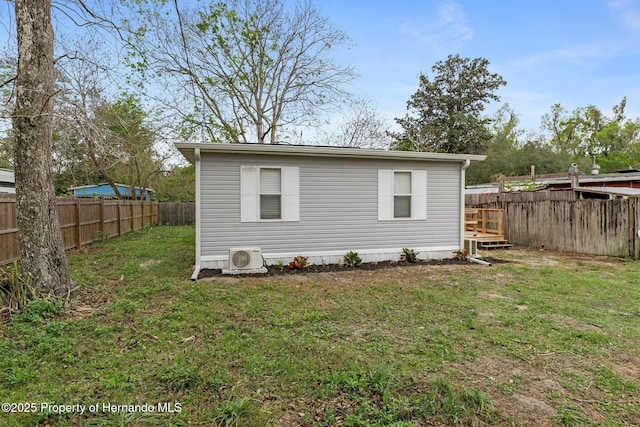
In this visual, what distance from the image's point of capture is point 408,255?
302 inches

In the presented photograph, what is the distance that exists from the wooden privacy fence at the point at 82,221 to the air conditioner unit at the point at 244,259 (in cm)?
380

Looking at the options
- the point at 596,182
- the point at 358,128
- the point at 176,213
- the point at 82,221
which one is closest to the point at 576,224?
the point at 596,182

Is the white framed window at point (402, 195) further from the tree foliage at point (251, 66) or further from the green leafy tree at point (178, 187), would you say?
the green leafy tree at point (178, 187)

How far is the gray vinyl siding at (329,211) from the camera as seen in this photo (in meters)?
6.62

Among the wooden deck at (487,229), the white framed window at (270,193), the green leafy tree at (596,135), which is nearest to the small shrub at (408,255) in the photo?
the wooden deck at (487,229)

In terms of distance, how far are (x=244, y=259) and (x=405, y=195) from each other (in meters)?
3.83

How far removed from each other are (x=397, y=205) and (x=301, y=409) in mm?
5993

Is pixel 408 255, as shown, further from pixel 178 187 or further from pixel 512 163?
pixel 512 163

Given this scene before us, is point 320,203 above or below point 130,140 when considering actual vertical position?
below

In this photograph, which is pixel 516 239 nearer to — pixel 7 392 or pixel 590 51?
pixel 590 51

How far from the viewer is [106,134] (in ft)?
14.6

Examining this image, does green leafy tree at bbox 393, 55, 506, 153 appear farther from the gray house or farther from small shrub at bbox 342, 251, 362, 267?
small shrub at bbox 342, 251, 362, 267

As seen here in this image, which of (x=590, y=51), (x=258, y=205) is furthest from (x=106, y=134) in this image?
(x=590, y=51)

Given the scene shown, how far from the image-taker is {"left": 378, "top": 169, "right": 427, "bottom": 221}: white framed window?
761 cm
